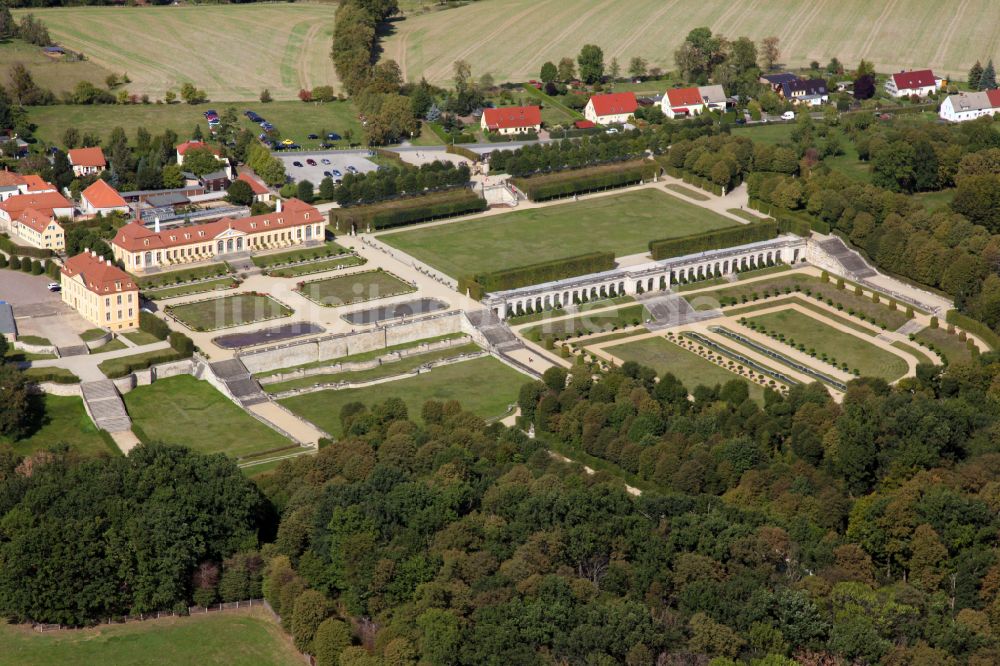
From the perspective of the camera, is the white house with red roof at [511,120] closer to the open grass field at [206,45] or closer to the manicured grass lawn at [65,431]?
the open grass field at [206,45]

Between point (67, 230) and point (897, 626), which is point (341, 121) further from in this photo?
point (897, 626)

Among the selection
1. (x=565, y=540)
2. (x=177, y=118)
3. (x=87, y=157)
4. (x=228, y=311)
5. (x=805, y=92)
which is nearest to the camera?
(x=565, y=540)

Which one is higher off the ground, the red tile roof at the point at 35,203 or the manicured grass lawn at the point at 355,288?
the red tile roof at the point at 35,203

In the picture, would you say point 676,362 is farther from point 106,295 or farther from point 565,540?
point 106,295

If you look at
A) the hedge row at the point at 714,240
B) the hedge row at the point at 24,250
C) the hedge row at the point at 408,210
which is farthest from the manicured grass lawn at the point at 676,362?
the hedge row at the point at 24,250

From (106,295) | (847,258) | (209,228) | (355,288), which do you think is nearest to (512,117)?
(209,228)

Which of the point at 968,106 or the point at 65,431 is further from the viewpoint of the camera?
the point at 968,106
